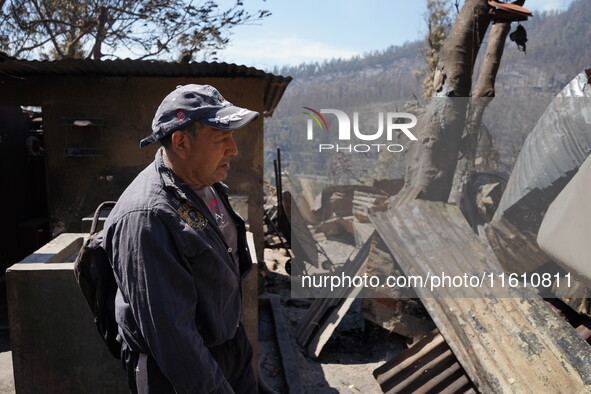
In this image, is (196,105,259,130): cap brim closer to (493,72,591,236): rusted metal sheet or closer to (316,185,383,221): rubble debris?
(493,72,591,236): rusted metal sheet

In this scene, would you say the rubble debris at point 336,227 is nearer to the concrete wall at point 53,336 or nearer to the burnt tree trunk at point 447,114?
the burnt tree trunk at point 447,114

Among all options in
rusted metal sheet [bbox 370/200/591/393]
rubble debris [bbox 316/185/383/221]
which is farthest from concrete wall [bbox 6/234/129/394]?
rubble debris [bbox 316/185/383/221]

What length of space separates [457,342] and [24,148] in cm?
630

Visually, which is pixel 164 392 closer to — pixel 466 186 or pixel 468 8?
pixel 466 186

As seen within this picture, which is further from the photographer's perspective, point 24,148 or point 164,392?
point 24,148

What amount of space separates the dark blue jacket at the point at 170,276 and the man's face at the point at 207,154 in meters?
A: 0.07

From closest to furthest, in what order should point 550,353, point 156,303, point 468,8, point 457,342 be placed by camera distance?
point 156,303 < point 550,353 < point 457,342 < point 468,8

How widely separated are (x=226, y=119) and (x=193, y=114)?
11 cm

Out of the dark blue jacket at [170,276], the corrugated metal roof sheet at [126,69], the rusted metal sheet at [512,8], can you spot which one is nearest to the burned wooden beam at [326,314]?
the corrugated metal roof sheet at [126,69]

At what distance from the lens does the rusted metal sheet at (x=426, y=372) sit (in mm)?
3861

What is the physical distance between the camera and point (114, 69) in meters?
5.59

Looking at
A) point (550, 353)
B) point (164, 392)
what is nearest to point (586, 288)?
point (550, 353)

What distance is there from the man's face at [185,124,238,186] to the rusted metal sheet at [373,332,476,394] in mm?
3033

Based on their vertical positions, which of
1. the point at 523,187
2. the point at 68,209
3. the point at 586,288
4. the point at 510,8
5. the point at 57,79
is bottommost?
the point at 586,288
